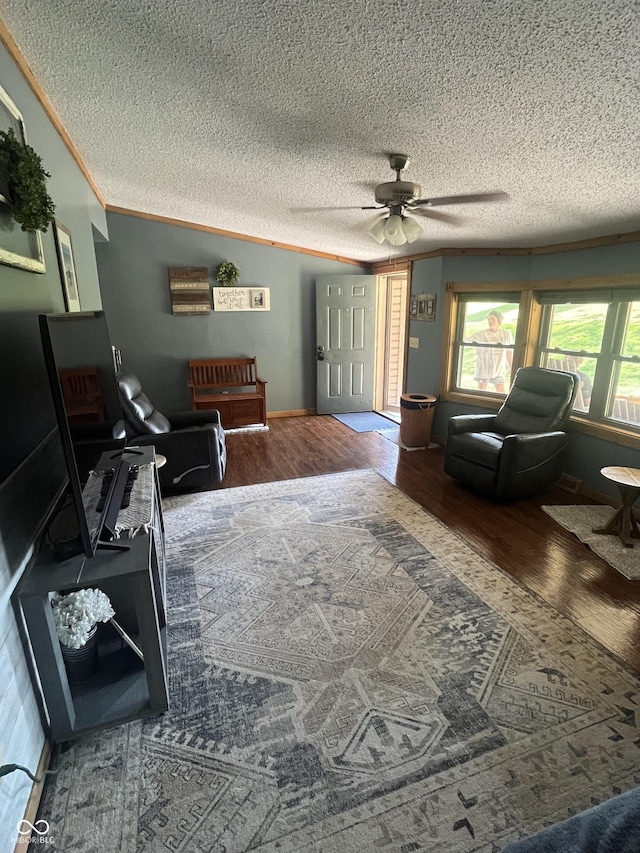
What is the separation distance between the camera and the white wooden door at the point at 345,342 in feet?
19.8

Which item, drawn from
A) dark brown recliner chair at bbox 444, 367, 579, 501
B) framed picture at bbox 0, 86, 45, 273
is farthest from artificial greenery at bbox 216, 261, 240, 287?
framed picture at bbox 0, 86, 45, 273

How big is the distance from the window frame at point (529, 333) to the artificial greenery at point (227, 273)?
270 centimetres

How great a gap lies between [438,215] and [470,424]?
184 centimetres

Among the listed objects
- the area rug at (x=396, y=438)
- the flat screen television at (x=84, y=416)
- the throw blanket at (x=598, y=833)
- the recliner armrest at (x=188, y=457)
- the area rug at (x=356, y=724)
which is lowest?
the area rug at (x=356, y=724)

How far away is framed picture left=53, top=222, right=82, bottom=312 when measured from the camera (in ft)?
8.13

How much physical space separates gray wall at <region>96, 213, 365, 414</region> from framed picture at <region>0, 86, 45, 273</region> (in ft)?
11.5

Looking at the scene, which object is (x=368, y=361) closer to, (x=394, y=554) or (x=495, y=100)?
(x=394, y=554)

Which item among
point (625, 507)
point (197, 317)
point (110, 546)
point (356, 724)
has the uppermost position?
point (197, 317)

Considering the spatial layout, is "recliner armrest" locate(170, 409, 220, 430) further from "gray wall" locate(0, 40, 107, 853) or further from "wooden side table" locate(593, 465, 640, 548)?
"wooden side table" locate(593, 465, 640, 548)

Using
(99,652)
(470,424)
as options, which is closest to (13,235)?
(99,652)

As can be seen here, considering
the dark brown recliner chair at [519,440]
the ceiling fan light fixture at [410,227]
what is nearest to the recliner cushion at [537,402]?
the dark brown recliner chair at [519,440]

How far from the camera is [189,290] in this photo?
554cm

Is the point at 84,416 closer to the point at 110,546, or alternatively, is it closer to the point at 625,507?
the point at 110,546

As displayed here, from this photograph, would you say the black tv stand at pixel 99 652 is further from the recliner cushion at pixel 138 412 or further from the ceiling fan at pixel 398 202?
the ceiling fan at pixel 398 202
